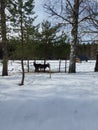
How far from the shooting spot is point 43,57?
1410 inches

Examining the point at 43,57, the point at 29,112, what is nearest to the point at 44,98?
the point at 29,112

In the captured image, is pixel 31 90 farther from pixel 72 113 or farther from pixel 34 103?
pixel 72 113

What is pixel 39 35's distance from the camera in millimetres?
32781

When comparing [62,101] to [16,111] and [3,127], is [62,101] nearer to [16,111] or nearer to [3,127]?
[16,111]

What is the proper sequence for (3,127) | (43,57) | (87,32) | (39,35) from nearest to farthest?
(3,127), (87,32), (39,35), (43,57)

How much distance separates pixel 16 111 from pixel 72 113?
1573mm

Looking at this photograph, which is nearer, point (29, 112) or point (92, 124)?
point (92, 124)

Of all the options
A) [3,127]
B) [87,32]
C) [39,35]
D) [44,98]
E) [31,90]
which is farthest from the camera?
[39,35]

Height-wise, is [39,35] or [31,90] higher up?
[39,35]

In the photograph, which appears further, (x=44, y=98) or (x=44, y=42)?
(x=44, y=42)

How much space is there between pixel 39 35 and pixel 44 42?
131cm

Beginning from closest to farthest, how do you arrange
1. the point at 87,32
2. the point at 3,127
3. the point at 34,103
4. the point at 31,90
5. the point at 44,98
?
the point at 3,127
the point at 34,103
the point at 44,98
the point at 31,90
the point at 87,32

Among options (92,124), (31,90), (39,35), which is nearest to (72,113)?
(92,124)

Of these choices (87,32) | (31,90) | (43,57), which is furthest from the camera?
(43,57)
